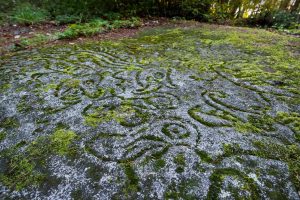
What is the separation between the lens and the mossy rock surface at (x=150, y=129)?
129 cm

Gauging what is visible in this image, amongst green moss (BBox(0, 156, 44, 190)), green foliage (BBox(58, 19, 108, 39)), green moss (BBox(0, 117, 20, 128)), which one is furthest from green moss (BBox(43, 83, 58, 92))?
green foliage (BBox(58, 19, 108, 39))

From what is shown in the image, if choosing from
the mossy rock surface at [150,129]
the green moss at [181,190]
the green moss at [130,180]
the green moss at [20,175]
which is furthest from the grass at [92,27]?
the green moss at [181,190]

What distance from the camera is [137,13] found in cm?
732

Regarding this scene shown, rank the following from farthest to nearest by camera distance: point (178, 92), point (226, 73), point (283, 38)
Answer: point (283, 38) < point (226, 73) < point (178, 92)

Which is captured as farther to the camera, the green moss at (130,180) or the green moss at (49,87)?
the green moss at (49,87)

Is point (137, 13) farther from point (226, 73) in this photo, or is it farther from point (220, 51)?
point (226, 73)

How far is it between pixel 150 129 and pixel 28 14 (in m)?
6.86

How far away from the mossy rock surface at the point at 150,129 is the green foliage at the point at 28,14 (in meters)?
4.00

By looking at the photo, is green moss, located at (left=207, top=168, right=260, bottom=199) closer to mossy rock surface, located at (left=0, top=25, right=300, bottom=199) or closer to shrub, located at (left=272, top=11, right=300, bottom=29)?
mossy rock surface, located at (left=0, top=25, right=300, bottom=199)

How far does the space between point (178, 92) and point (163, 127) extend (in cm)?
65

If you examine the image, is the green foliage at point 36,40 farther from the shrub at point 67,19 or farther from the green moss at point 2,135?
the green moss at point 2,135

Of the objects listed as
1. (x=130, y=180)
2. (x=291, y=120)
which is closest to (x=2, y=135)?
(x=130, y=180)

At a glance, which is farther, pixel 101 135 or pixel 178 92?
pixel 178 92

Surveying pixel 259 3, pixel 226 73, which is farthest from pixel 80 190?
pixel 259 3
